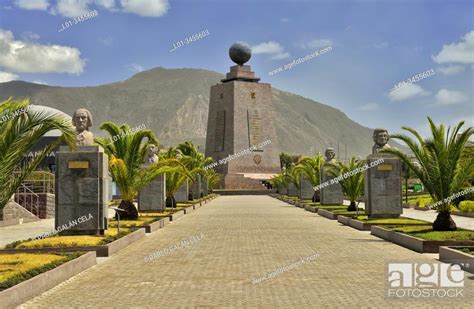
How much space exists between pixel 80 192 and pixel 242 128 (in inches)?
2367

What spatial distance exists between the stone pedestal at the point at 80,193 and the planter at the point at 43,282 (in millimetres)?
4177

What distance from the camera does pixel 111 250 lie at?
49.8ft

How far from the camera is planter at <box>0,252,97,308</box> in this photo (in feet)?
29.2

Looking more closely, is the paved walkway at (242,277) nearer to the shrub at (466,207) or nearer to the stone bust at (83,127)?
the stone bust at (83,127)

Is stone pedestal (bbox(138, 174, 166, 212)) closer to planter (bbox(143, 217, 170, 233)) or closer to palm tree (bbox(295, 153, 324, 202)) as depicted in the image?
planter (bbox(143, 217, 170, 233))

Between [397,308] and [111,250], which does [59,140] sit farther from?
[397,308]

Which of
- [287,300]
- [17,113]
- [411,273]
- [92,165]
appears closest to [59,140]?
[17,113]

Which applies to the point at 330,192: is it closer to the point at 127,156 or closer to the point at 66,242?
the point at 127,156

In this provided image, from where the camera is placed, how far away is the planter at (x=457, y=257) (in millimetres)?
12147

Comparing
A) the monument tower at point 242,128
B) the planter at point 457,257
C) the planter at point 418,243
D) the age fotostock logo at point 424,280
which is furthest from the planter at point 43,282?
the monument tower at point 242,128

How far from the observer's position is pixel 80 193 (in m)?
17.6

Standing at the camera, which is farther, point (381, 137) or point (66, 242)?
point (381, 137)

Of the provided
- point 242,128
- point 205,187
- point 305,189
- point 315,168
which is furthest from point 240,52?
point 315,168

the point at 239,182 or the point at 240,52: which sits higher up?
the point at 240,52
